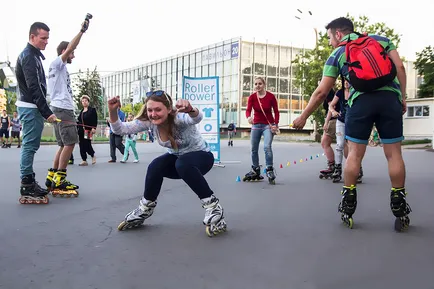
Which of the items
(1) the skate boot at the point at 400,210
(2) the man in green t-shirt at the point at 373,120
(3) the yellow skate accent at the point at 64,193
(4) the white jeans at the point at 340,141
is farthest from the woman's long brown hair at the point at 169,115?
(4) the white jeans at the point at 340,141

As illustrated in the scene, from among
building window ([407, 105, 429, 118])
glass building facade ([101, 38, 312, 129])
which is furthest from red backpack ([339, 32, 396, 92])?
glass building facade ([101, 38, 312, 129])

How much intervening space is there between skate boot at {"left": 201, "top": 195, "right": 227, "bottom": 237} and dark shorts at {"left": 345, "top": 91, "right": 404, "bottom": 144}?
1.38 m

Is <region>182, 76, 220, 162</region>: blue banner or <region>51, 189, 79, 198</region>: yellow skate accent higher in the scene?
<region>182, 76, 220, 162</region>: blue banner

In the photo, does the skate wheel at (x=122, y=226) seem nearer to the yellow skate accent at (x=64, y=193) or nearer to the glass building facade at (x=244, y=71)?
the yellow skate accent at (x=64, y=193)

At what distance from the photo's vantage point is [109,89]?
304ft

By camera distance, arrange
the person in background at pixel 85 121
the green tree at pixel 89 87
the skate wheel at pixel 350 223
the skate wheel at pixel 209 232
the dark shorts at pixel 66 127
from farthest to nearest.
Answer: the green tree at pixel 89 87, the person in background at pixel 85 121, the dark shorts at pixel 66 127, the skate wheel at pixel 350 223, the skate wheel at pixel 209 232

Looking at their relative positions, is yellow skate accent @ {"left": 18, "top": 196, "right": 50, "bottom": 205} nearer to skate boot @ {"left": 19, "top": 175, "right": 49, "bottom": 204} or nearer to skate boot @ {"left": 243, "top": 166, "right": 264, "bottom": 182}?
skate boot @ {"left": 19, "top": 175, "right": 49, "bottom": 204}

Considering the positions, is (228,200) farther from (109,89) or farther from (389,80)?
(109,89)

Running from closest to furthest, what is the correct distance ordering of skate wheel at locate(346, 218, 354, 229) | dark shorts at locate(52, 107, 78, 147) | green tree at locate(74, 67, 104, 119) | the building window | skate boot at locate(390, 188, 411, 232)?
skate boot at locate(390, 188, 411, 232)
skate wheel at locate(346, 218, 354, 229)
dark shorts at locate(52, 107, 78, 147)
the building window
green tree at locate(74, 67, 104, 119)

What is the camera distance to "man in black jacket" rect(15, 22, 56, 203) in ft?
16.4

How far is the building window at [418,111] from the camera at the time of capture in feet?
120

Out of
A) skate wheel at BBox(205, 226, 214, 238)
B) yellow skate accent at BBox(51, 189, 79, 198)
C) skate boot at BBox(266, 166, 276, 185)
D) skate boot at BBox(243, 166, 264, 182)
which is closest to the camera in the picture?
skate wheel at BBox(205, 226, 214, 238)

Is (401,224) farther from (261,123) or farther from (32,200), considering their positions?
(261,123)

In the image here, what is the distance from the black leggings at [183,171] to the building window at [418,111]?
3726cm
